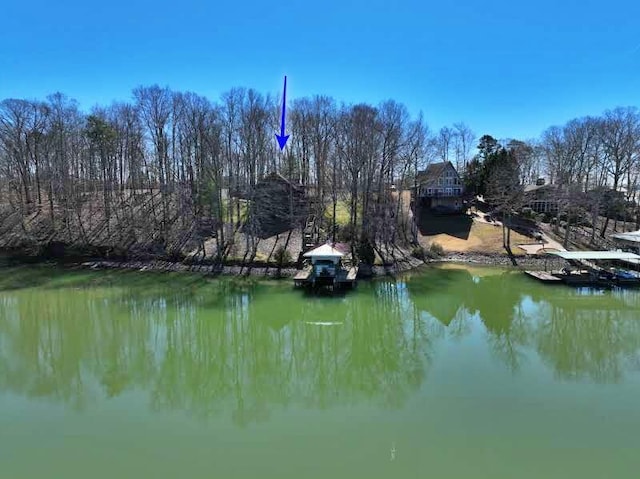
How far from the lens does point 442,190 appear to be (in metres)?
42.6

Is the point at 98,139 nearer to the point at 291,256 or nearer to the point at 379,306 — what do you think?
the point at 291,256

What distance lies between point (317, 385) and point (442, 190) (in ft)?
114

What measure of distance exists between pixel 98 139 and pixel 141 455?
31.3m

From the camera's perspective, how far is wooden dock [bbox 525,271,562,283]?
23828 mm

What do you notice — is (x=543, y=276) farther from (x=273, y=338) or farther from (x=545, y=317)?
(x=273, y=338)

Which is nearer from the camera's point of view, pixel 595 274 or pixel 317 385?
pixel 317 385

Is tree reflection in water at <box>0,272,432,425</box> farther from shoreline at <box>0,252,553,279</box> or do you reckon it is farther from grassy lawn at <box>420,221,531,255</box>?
grassy lawn at <box>420,221,531,255</box>

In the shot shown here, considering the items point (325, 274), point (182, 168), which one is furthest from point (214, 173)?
point (325, 274)

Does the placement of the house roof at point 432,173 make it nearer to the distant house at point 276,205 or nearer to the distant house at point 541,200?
the distant house at point 541,200

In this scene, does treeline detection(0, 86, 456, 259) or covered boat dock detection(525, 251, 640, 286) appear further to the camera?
treeline detection(0, 86, 456, 259)

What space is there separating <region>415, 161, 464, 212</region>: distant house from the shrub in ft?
64.6

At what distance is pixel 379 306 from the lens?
19969 millimetres

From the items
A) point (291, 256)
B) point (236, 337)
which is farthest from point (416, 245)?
point (236, 337)

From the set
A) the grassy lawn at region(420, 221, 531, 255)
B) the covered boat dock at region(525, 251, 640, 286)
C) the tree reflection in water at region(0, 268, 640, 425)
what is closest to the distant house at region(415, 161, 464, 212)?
the grassy lawn at region(420, 221, 531, 255)
